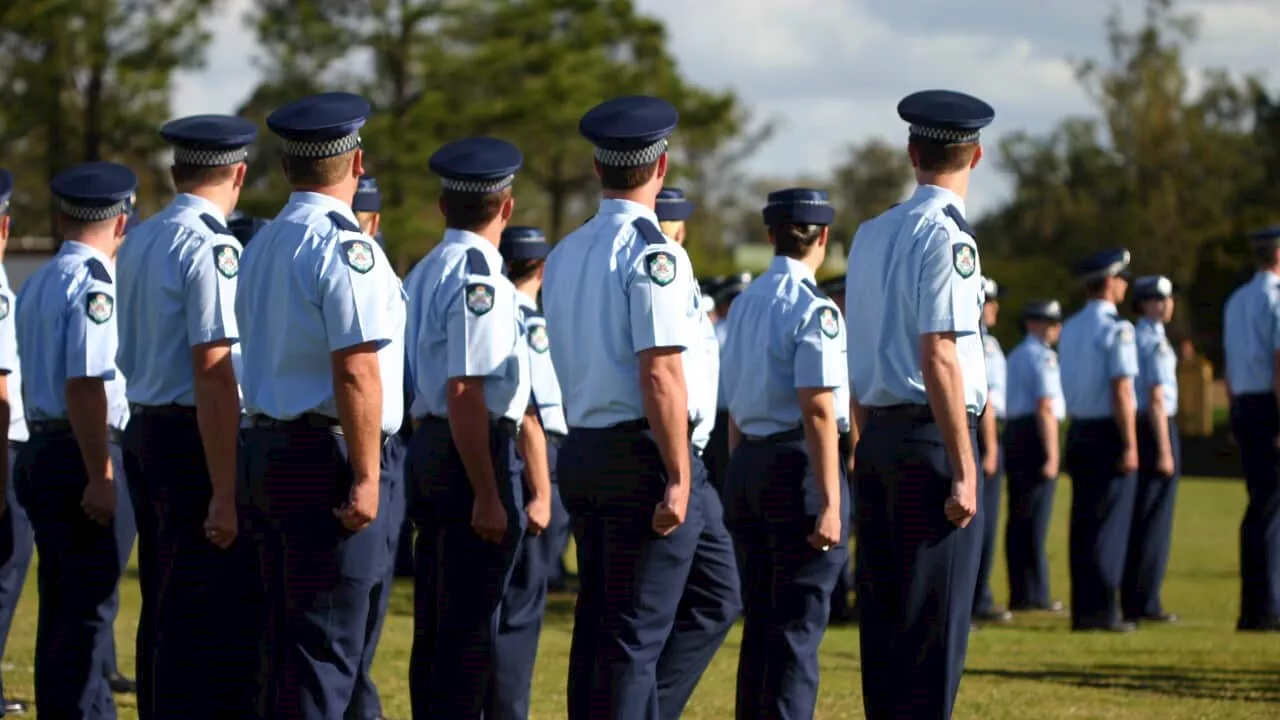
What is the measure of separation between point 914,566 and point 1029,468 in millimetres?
8747

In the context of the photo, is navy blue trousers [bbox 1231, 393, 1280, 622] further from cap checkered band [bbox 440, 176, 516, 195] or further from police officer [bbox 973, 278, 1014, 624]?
cap checkered band [bbox 440, 176, 516, 195]

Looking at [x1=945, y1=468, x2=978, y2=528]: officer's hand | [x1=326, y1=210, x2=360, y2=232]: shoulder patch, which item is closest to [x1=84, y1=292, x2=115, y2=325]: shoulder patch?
[x1=326, y1=210, x2=360, y2=232]: shoulder patch

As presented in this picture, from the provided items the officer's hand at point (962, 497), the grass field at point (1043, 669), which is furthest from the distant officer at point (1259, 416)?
the officer's hand at point (962, 497)

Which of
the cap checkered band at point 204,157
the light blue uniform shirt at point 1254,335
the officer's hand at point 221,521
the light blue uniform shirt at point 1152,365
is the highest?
the cap checkered band at point 204,157

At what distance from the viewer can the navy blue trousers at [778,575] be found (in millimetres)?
7039

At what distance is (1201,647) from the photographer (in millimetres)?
11398

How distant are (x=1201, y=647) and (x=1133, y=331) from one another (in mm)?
2427

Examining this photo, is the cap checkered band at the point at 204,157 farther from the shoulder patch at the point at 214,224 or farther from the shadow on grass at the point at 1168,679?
the shadow on grass at the point at 1168,679

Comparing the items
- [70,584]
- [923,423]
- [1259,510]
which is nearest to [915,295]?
[923,423]

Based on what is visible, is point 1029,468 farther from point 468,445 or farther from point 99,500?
point 99,500

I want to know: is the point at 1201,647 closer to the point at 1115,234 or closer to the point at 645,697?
the point at 645,697

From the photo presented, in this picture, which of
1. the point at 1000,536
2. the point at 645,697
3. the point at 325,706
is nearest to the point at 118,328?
the point at 325,706

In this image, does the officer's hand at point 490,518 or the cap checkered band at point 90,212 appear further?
the cap checkered band at point 90,212

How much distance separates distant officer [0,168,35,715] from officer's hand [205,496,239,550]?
1.82m
